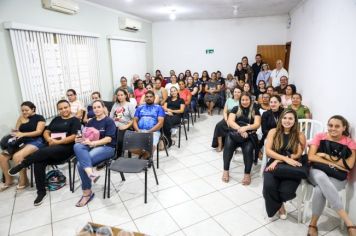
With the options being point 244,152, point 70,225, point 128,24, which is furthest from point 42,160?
point 128,24

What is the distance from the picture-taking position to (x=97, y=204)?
2.63 metres

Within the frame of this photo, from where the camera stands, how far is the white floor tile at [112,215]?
2350mm

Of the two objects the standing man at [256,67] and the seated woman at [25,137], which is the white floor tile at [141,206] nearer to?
the seated woman at [25,137]

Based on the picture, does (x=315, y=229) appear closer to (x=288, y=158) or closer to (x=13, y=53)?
(x=288, y=158)

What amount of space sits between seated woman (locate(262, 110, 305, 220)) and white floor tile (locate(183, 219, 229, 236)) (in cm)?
50

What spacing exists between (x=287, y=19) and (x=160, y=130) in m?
5.48

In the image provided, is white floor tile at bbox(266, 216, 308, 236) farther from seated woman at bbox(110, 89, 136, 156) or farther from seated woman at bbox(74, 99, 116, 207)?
seated woman at bbox(110, 89, 136, 156)

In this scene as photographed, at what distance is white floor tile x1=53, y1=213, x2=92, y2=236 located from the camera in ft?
7.25

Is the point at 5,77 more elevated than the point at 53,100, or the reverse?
the point at 5,77

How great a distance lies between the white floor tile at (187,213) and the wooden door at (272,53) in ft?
18.9

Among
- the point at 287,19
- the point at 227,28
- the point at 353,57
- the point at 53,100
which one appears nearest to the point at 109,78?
the point at 53,100

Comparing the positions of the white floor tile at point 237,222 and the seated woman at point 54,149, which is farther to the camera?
the seated woman at point 54,149

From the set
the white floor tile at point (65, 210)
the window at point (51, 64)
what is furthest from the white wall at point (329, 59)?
the window at point (51, 64)

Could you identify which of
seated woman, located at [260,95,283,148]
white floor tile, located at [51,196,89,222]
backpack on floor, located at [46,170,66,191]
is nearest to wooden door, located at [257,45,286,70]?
seated woman, located at [260,95,283,148]
